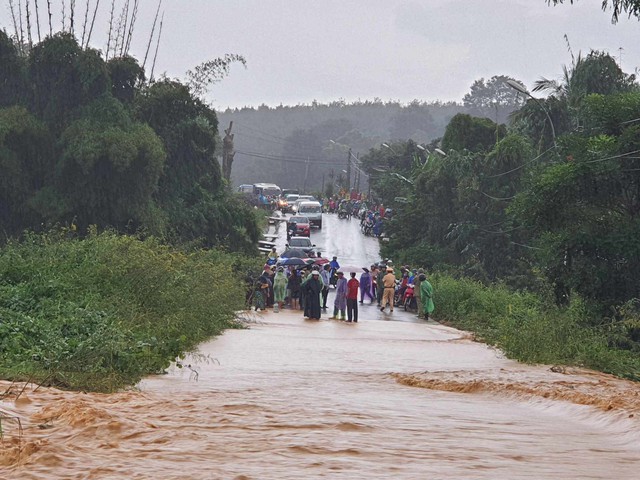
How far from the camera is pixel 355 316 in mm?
30359

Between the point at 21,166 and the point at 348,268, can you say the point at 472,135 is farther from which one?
the point at 21,166

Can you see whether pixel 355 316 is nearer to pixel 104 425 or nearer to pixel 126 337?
pixel 126 337

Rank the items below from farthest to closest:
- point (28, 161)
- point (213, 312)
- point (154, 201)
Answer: point (154, 201), point (28, 161), point (213, 312)

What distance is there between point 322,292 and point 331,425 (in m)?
22.2

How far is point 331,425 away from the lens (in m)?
12.2

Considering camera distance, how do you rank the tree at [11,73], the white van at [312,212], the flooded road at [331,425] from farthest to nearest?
the white van at [312,212]
the tree at [11,73]
the flooded road at [331,425]

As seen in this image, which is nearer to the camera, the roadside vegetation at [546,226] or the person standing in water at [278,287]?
the roadside vegetation at [546,226]

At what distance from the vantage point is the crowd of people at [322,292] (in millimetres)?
30562

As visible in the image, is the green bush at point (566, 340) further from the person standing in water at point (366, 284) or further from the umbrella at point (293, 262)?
the umbrella at point (293, 262)

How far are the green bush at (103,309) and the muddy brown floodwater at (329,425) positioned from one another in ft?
2.02

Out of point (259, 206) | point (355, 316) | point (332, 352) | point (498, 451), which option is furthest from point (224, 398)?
point (259, 206)

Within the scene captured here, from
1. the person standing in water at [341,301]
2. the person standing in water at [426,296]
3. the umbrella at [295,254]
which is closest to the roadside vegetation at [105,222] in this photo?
the umbrella at [295,254]

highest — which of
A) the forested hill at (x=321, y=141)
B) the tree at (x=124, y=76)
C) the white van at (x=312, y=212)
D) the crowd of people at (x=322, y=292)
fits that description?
the forested hill at (x=321, y=141)

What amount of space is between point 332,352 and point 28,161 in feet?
68.0
